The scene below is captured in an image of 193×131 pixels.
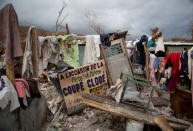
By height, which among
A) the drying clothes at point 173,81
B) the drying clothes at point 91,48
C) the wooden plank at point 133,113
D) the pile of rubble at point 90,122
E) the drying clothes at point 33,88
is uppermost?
the drying clothes at point 91,48

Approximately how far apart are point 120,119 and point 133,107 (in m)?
1.13

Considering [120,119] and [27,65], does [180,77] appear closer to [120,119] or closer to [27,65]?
[120,119]

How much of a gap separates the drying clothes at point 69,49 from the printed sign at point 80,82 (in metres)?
0.36

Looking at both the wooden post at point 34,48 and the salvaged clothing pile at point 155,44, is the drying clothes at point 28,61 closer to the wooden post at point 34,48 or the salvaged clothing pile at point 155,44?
the wooden post at point 34,48

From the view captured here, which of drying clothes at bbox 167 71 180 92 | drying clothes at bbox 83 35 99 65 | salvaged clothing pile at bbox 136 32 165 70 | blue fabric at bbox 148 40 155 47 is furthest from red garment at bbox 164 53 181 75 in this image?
drying clothes at bbox 83 35 99 65

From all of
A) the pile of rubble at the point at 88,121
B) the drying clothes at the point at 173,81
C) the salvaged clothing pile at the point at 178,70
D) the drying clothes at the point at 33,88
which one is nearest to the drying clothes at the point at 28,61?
the drying clothes at the point at 33,88

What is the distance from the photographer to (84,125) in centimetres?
407

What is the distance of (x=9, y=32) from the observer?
2547mm

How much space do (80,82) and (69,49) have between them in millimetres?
1336

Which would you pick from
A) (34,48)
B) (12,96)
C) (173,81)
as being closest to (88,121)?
(12,96)

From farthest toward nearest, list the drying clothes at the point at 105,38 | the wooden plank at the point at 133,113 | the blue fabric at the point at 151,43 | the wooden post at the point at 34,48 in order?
1. the blue fabric at the point at 151,43
2. the drying clothes at the point at 105,38
3. the wooden post at the point at 34,48
4. the wooden plank at the point at 133,113

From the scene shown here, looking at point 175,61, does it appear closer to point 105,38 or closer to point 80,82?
point 105,38

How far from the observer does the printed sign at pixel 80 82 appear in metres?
4.61

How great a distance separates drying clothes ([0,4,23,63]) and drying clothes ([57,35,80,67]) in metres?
1.74
